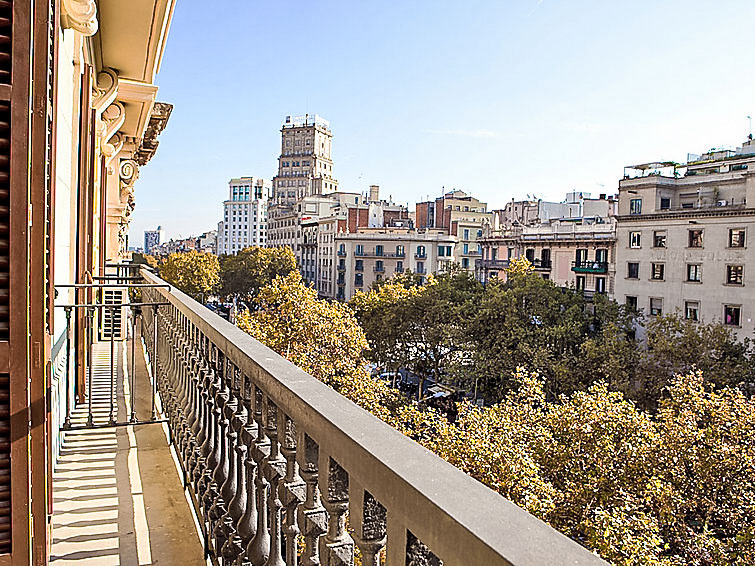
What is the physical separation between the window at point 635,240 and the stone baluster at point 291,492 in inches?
1417

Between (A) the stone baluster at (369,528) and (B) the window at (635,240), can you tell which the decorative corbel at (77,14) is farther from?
(B) the window at (635,240)

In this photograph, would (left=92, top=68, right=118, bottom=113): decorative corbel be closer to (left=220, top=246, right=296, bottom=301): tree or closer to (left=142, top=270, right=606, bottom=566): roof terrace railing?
(left=142, top=270, right=606, bottom=566): roof terrace railing

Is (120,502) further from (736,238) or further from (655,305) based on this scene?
(655,305)

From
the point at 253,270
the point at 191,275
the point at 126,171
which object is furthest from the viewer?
the point at 253,270

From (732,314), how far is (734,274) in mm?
1782

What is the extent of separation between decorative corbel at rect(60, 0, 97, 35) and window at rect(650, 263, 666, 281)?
33.5m

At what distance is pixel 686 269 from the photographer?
3147 cm

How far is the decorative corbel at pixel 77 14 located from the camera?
313cm

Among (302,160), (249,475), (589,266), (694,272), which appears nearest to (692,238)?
(694,272)

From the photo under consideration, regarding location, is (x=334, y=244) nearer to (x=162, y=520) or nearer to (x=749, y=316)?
(x=749, y=316)

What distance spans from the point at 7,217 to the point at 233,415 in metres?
0.91

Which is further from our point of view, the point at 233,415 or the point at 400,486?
the point at 233,415

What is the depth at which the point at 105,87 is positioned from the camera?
6.36m

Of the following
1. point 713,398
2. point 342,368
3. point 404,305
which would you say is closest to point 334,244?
point 404,305
